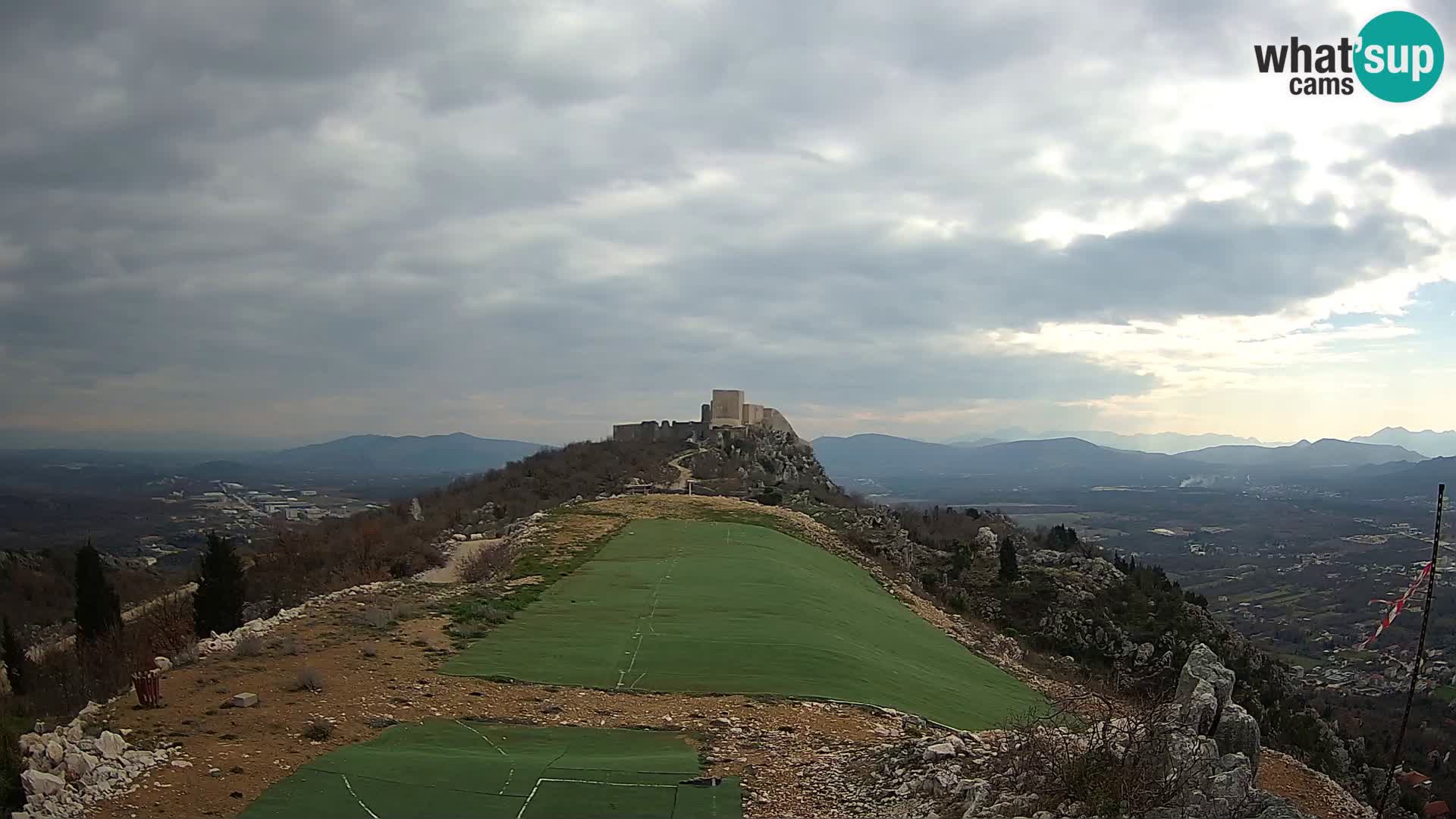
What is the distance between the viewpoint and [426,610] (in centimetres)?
1781

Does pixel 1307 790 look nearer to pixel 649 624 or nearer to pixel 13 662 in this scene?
pixel 649 624

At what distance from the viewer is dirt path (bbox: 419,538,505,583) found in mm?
23844

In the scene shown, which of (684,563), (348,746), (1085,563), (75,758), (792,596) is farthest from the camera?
(1085,563)

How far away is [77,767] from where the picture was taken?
8164mm

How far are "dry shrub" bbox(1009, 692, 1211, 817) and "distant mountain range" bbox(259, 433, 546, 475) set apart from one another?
15765 centimetres

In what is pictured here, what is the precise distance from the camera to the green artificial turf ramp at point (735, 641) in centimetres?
1406

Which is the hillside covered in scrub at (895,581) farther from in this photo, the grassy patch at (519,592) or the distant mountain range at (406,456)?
the distant mountain range at (406,456)

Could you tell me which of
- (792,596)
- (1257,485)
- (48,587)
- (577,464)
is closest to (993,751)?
(792,596)

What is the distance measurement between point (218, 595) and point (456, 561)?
660 centimetres

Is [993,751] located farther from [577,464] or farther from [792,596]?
[577,464]

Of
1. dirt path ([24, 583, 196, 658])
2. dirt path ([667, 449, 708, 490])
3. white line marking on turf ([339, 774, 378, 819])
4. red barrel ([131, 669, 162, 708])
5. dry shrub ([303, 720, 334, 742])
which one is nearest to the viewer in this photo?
white line marking on turf ([339, 774, 378, 819])

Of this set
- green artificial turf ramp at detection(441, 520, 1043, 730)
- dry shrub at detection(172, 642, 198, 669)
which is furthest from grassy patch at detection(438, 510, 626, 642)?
dry shrub at detection(172, 642, 198, 669)

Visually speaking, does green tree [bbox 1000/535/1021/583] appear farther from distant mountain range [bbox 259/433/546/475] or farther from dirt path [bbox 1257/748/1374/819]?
distant mountain range [bbox 259/433/546/475]

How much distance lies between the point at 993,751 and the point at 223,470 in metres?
145
